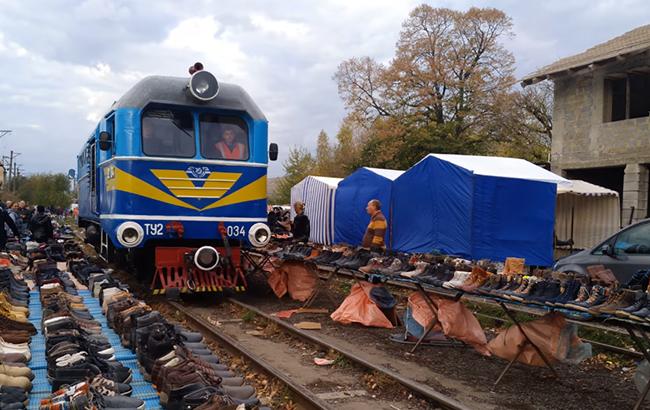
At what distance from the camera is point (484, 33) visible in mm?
33156

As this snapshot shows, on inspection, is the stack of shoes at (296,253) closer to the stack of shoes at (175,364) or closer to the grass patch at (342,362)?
the grass patch at (342,362)

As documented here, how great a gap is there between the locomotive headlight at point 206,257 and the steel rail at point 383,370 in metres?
1.09

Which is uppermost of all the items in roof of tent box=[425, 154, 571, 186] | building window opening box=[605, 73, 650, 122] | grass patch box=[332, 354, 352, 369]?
building window opening box=[605, 73, 650, 122]

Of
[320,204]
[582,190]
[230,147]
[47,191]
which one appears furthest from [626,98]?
[47,191]

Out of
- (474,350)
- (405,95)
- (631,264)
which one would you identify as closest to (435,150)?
(405,95)

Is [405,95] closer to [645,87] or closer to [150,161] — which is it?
[645,87]

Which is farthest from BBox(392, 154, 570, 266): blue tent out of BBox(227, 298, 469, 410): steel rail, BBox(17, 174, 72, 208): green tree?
BBox(17, 174, 72, 208): green tree

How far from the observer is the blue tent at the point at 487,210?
1333 centimetres

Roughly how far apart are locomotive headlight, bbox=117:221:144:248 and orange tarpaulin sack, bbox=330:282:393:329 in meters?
2.99

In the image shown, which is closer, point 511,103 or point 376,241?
point 376,241

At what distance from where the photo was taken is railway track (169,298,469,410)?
4.61 meters

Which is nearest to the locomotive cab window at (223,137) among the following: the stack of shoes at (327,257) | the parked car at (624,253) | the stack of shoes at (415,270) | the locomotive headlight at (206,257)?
the locomotive headlight at (206,257)

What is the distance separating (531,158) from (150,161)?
27.4 meters

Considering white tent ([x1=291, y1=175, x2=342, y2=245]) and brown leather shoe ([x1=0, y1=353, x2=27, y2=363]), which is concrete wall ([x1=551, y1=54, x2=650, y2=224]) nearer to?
white tent ([x1=291, y1=175, x2=342, y2=245])
